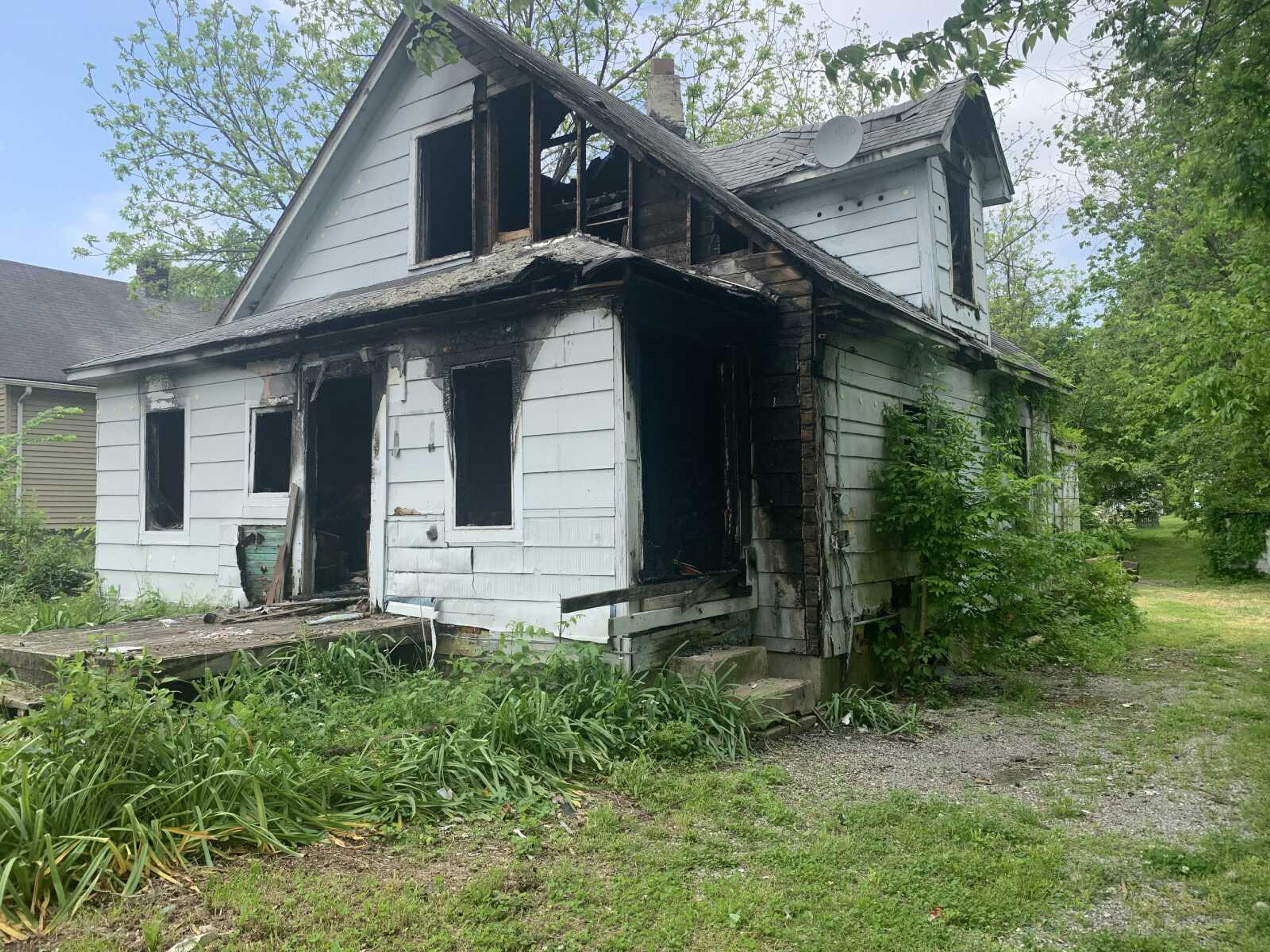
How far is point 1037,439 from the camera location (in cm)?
1248

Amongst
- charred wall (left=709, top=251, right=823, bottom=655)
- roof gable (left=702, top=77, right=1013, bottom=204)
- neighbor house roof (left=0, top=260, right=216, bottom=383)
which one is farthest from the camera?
neighbor house roof (left=0, top=260, right=216, bottom=383)

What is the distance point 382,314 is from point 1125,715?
7238mm

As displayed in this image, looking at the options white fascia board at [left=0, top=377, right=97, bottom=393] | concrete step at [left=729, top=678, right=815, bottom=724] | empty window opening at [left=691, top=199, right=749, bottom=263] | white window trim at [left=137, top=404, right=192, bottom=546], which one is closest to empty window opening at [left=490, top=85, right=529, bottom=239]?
empty window opening at [left=691, top=199, right=749, bottom=263]

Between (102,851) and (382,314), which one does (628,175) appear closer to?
(382,314)

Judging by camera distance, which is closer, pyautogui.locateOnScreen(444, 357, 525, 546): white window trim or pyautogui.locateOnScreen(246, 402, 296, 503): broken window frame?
pyautogui.locateOnScreen(444, 357, 525, 546): white window trim

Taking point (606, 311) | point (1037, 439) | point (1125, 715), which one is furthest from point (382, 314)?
point (1037, 439)

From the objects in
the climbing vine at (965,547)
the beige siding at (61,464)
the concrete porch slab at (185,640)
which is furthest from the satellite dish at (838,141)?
the beige siding at (61,464)

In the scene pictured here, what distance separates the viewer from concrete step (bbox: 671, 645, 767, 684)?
21.1ft

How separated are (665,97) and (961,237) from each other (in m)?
5.36

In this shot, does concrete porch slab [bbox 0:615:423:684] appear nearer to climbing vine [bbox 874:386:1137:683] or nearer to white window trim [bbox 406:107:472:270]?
white window trim [bbox 406:107:472:270]

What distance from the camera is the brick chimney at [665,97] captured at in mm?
13164

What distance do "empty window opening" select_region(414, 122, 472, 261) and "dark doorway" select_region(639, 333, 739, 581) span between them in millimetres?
3026

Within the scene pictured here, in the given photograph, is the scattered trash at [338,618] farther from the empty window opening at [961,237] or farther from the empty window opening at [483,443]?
the empty window opening at [961,237]

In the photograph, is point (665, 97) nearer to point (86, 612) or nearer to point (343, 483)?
point (343, 483)
